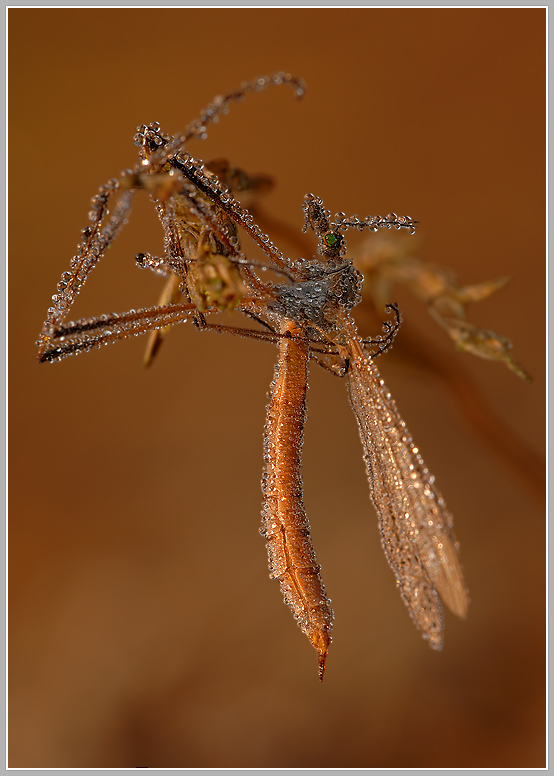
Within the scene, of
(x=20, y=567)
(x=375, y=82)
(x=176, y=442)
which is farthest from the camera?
(x=375, y=82)

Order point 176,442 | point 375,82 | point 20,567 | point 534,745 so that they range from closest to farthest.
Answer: point 534,745
point 20,567
point 176,442
point 375,82

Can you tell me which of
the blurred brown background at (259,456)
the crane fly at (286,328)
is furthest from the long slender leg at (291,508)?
the blurred brown background at (259,456)

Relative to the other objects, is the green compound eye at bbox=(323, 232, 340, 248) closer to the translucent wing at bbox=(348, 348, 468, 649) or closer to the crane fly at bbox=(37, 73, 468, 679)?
the crane fly at bbox=(37, 73, 468, 679)

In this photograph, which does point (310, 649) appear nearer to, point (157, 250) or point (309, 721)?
point (309, 721)

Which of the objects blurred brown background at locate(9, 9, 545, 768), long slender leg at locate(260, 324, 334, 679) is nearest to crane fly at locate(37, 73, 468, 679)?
long slender leg at locate(260, 324, 334, 679)

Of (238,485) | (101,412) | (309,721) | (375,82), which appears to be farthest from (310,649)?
(375,82)
